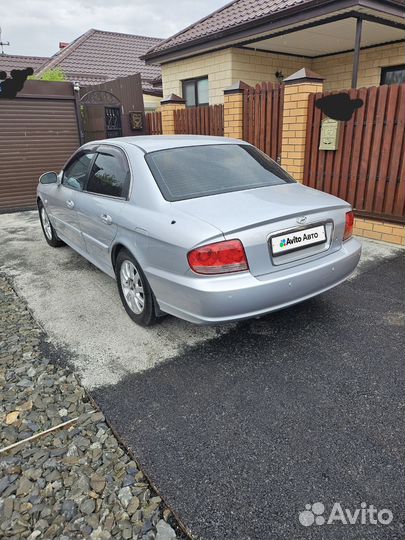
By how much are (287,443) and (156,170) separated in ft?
7.33

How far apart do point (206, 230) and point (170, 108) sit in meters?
7.45

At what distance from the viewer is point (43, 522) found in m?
1.81

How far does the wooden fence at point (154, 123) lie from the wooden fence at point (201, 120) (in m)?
1.00

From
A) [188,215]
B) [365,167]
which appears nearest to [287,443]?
[188,215]

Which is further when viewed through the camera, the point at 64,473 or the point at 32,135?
the point at 32,135

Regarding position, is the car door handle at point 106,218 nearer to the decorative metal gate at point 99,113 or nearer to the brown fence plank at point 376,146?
the brown fence plank at point 376,146

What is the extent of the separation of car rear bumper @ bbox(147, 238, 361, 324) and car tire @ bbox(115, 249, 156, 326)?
0.19 meters

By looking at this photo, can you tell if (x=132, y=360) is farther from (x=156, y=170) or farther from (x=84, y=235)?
(x=84, y=235)

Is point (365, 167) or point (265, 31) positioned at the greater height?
point (265, 31)

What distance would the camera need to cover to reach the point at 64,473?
2.06 metres

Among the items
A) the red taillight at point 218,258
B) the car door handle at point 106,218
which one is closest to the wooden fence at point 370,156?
the red taillight at point 218,258

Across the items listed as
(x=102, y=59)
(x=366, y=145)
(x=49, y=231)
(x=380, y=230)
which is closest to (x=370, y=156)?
(x=366, y=145)

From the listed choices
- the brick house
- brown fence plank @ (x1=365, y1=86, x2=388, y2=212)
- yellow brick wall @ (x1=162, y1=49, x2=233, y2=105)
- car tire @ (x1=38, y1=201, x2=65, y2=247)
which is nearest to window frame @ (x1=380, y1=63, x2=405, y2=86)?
the brick house

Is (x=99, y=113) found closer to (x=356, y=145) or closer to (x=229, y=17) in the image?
(x=229, y=17)
